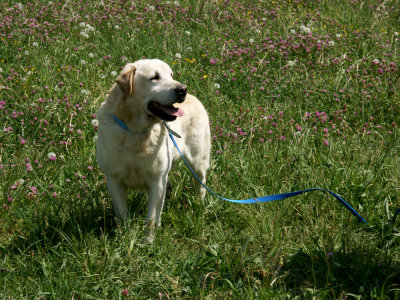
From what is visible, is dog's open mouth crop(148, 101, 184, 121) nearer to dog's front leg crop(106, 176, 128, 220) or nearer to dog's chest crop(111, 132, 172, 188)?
dog's chest crop(111, 132, 172, 188)

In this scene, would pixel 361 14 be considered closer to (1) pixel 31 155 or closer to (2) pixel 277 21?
(2) pixel 277 21

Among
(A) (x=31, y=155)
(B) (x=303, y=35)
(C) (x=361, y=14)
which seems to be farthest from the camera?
(C) (x=361, y=14)

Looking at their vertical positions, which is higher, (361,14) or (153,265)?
(361,14)

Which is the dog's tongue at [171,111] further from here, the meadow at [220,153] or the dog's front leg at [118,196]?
the meadow at [220,153]

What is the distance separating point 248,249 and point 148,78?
4.80 feet

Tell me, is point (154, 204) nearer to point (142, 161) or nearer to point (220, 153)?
point (142, 161)

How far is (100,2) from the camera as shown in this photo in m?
8.23

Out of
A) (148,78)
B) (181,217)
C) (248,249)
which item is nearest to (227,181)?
(181,217)

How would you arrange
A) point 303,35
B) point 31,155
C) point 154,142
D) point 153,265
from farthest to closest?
point 303,35
point 31,155
point 154,142
point 153,265

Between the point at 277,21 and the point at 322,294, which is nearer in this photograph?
the point at 322,294

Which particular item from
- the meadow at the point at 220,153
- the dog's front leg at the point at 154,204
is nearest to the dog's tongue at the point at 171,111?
the dog's front leg at the point at 154,204

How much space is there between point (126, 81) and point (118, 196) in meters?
0.91

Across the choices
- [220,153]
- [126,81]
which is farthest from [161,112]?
[220,153]

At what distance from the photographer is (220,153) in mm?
5363
